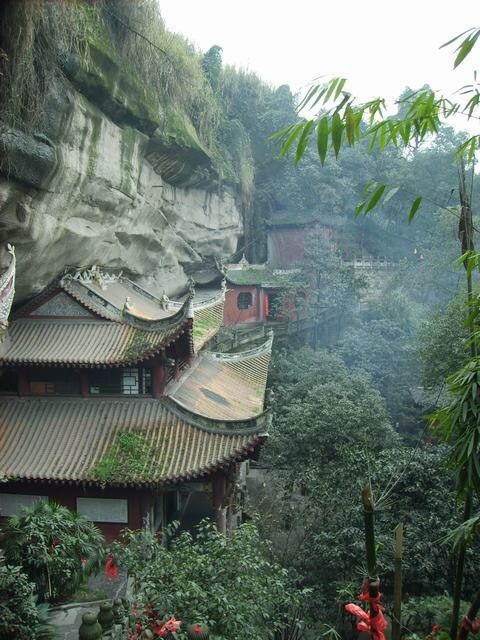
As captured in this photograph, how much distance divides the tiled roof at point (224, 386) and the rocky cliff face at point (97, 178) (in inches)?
A: 153

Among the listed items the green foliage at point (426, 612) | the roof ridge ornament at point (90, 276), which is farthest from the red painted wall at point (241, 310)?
the green foliage at point (426, 612)

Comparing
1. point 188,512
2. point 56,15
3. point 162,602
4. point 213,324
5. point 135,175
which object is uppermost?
point 56,15

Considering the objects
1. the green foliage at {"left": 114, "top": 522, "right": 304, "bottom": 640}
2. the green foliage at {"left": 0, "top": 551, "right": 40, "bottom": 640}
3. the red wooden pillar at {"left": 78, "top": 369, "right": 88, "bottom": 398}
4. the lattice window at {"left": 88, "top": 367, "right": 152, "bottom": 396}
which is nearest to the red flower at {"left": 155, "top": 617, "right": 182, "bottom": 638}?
the green foliage at {"left": 114, "top": 522, "right": 304, "bottom": 640}

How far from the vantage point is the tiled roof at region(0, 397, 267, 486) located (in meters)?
9.60

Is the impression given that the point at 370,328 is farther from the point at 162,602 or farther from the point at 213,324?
the point at 162,602

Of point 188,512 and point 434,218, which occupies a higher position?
point 434,218

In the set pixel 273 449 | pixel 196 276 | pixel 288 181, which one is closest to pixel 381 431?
pixel 273 449

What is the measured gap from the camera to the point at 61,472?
9.72 meters

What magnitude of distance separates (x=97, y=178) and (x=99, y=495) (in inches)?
267

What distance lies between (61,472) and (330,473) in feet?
19.1

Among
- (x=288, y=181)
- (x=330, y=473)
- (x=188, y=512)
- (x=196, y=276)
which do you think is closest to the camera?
(x=330, y=473)

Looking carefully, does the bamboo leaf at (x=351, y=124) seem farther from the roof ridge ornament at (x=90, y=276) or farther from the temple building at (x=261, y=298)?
the temple building at (x=261, y=298)

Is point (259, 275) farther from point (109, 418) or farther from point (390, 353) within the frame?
point (109, 418)

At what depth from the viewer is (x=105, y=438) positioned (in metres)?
10.4
